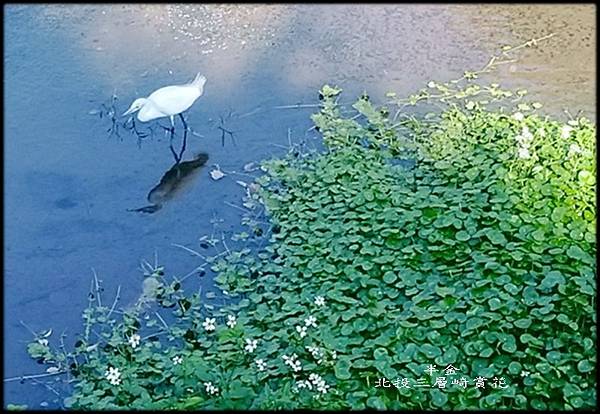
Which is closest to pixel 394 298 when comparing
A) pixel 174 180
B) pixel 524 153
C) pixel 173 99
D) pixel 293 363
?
pixel 293 363

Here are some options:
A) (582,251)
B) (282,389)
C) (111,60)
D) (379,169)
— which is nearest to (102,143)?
(111,60)

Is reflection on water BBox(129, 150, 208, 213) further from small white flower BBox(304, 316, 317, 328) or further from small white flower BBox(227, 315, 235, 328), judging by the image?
small white flower BBox(304, 316, 317, 328)

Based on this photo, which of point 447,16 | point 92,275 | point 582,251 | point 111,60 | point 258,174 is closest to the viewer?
point 582,251

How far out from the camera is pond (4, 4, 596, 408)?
270 centimetres

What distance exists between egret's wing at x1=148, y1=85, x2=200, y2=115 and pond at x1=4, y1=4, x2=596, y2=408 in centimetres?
17

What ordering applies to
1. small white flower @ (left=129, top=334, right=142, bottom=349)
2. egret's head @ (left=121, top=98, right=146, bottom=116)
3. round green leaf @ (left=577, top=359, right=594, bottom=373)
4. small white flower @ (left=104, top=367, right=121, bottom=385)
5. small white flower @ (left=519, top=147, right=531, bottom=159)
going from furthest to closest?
1. egret's head @ (left=121, top=98, right=146, bottom=116)
2. small white flower @ (left=519, top=147, right=531, bottom=159)
3. small white flower @ (left=129, top=334, right=142, bottom=349)
4. small white flower @ (left=104, top=367, right=121, bottom=385)
5. round green leaf @ (left=577, top=359, right=594, bottom=373)

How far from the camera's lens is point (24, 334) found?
96.5 inches

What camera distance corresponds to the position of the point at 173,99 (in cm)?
306

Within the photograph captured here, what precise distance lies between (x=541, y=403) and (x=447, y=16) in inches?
94.7

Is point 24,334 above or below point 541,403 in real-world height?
below

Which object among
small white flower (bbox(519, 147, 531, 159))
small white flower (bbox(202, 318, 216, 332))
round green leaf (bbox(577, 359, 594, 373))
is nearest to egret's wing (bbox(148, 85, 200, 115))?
small white flower (bbox(202, 318, 216, 332))

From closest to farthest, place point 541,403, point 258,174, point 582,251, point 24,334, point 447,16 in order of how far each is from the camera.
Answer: point 541,403 → point 582,251 → point 24,334 → point 258,174 → point 447,16

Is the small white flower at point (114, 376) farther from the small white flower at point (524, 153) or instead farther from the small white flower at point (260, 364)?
the small white flower at point (524, 153)

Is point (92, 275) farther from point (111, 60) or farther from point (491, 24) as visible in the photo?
point (491, 24)
